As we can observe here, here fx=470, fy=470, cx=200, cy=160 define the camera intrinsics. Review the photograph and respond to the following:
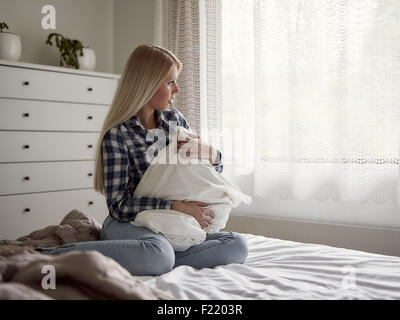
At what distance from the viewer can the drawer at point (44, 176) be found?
112 inches

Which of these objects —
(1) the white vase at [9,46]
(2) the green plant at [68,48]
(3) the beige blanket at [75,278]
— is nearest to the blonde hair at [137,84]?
(3) the beige blanket at [75,278]

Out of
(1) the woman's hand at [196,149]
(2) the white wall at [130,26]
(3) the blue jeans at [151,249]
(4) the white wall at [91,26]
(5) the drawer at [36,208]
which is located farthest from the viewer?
(2) the white wall at [130,26]

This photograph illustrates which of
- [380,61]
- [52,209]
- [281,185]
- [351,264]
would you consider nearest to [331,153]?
→ [281,185]

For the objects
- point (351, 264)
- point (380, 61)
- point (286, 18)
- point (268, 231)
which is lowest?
point (268, 231)

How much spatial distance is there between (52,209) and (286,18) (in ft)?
6.20

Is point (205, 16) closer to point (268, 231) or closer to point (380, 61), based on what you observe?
point (380, 61)

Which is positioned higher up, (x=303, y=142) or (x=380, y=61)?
(x=380, y=61)

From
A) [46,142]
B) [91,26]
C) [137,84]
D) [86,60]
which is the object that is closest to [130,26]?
[91,26]

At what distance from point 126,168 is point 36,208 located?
57.6 inches

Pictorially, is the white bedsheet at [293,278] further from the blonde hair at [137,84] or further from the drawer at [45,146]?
the drawer at [45,146]

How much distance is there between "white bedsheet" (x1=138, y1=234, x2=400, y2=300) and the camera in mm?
1213

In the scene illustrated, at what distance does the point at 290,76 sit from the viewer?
9.13 ft

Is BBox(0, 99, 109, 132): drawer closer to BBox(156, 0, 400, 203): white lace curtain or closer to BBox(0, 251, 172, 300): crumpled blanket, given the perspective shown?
BBox(156, 0, 400, 203): white lace curtain
